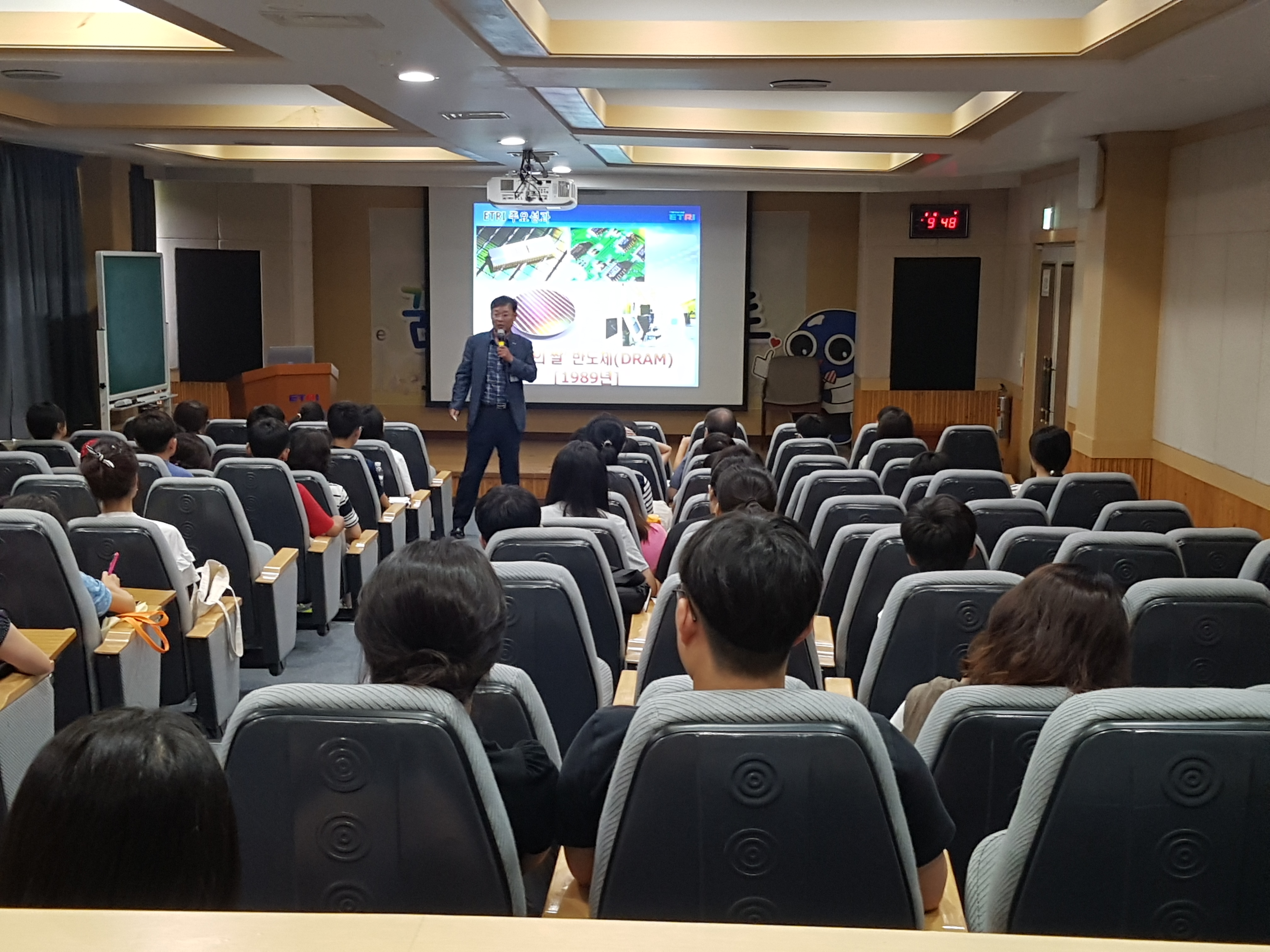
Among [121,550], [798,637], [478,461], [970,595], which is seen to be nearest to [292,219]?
[478,461]

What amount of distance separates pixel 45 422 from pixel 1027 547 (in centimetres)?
496

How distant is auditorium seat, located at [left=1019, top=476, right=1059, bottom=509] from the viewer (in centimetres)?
525

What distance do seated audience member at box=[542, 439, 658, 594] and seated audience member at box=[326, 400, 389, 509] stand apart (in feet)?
6.36

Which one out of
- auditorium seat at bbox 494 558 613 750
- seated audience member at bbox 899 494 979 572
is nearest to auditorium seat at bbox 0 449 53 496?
auditorium seat at bbox 494 558 613 750

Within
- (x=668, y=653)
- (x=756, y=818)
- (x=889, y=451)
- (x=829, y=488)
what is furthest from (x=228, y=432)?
(x=756, y=818)

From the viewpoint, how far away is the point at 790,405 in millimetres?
11531

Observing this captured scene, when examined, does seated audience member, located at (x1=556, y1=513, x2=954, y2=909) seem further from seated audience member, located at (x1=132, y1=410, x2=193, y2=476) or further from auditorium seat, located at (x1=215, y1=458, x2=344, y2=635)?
seated audience member, located at (x1=132, y1=410, x2=193, y2=476)

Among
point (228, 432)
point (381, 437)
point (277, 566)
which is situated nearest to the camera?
point (277, 566)

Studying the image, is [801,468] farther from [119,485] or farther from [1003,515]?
[119,485]

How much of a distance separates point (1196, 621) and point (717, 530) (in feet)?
4.62

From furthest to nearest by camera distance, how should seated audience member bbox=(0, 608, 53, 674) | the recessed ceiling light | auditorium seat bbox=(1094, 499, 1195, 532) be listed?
the recessed ceiling light, auditorium seat bbox=(1094, 499, 1195, 532), seated audience member bbox=(0, 608, 53, 674)

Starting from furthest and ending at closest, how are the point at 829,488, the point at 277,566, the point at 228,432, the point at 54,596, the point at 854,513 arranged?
the point at 228,432, the point at 829,488, the point at 277,566, the point at 854,513, the point at 54,596

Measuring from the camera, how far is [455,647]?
186 cm

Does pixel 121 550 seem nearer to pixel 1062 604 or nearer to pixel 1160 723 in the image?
pixel 1062 604
